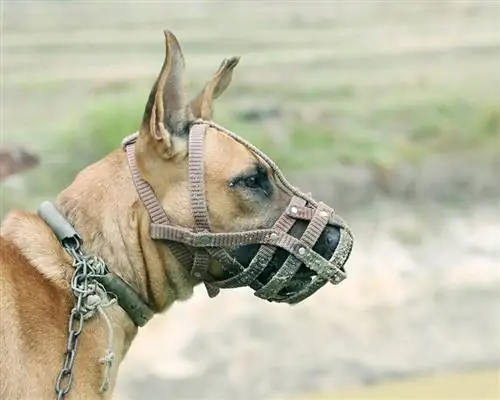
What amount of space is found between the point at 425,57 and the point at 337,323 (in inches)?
118

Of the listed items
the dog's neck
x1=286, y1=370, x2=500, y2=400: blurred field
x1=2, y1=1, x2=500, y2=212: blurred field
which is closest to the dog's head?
the dog's neck

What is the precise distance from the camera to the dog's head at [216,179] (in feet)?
10.6

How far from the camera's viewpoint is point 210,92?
3545 mm

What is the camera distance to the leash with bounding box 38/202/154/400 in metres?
3.02

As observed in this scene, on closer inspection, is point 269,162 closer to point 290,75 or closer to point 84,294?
point 84,294

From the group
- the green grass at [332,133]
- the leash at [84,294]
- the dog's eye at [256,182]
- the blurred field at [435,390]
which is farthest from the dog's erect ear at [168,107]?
the green grass at [332,133]

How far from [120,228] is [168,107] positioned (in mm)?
454

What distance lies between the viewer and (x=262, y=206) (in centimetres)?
333

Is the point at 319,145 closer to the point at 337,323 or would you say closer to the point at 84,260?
the point at 337,323

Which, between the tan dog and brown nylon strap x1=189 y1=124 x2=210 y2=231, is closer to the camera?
Answer: the tan dog

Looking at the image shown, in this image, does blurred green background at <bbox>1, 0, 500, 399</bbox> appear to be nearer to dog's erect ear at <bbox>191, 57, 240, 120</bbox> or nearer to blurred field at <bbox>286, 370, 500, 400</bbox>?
blurred field at <bbox>286, 370, 500, 400</bbox>

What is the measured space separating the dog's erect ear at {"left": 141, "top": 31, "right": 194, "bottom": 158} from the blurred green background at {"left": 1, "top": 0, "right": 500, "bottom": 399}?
4.01m

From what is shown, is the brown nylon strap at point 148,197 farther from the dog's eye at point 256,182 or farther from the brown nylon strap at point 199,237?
the dog's eye at point 256,182

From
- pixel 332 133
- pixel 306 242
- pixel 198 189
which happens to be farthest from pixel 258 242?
pixel 332 133
